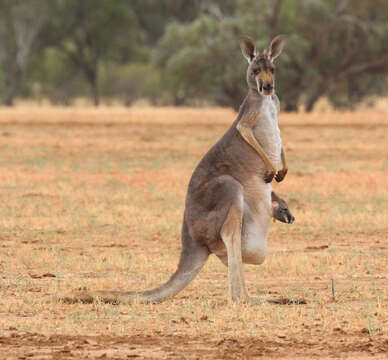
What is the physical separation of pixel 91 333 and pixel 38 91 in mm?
41757

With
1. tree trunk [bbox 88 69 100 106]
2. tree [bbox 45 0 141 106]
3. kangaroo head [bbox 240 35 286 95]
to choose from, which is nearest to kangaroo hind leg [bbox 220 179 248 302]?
kangaroo head [bbox 240 35 286 95]

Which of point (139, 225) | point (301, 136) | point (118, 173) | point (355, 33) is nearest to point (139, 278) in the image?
point (139, 225)

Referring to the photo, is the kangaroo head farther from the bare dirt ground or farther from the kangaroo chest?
the bare dirt ground

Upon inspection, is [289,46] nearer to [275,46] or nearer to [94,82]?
[94,82]

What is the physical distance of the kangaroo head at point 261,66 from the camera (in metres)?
6.16

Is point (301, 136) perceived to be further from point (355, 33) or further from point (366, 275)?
point (366, 275)

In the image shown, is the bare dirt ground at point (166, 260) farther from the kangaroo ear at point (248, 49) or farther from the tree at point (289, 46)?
the tree at point (289, 46)

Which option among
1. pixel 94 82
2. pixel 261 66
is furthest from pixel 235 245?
pixel 94 82

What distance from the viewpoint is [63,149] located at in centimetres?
1883

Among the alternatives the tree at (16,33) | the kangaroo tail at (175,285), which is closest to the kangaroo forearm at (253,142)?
the kangaroo tail at (175,285)

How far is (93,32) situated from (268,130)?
119 feet

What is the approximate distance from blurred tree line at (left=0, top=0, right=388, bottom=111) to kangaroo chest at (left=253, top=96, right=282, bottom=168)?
67.2 ft

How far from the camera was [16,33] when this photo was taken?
39594 mm

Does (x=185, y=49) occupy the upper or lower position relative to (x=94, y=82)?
upper
